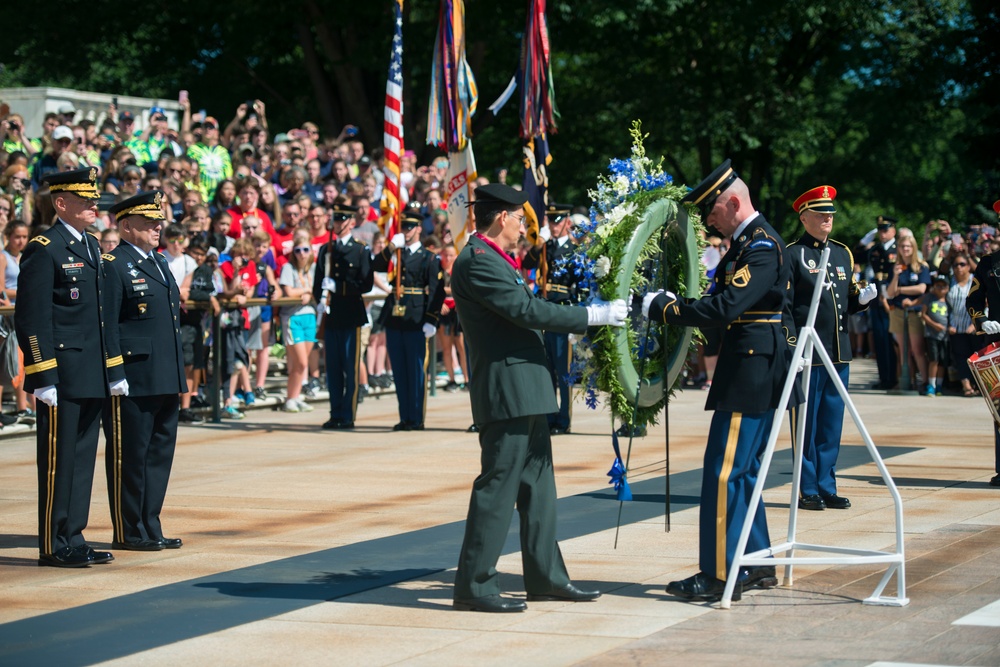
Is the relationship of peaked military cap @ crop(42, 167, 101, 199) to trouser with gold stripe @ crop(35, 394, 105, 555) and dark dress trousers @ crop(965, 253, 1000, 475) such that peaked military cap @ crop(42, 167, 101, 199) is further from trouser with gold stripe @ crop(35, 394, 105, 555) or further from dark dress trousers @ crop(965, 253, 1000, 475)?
dark dress trousers @ crop(965, 253, 1000, 475)

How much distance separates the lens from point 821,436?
1007cm

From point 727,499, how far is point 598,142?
29334 millimetres

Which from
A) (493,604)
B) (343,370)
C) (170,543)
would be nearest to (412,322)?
(343,370)

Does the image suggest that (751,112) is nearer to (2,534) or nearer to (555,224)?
(555,224)

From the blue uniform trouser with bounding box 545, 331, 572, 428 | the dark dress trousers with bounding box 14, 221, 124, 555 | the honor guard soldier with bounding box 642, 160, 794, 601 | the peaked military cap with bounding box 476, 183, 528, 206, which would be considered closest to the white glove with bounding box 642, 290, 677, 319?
the honor guard soldier with bounding box 642, 160, 794, 601

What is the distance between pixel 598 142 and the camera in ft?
118

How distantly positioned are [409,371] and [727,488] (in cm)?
806

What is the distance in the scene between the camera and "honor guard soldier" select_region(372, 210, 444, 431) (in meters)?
14.8

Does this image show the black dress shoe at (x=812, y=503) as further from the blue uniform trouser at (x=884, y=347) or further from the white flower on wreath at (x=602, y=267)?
the blue uniform trouser at (x=884, y=347)

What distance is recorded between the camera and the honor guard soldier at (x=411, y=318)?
14812 millimetres

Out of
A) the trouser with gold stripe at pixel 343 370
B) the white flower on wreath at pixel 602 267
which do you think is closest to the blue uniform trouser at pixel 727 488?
the white flower on wreath at pixel 602 267

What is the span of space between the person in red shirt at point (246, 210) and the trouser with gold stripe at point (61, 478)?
8744mm

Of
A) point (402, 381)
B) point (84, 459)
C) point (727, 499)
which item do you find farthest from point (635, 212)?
point (402, 381)

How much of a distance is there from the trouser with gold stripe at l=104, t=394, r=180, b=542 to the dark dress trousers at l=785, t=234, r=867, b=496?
400cm
